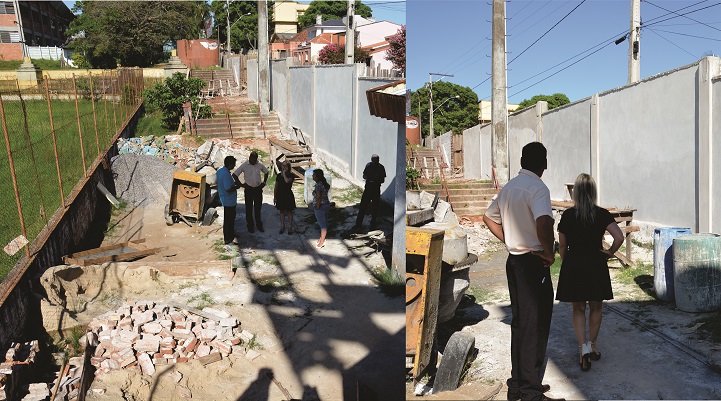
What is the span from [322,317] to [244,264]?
1284 millimetres

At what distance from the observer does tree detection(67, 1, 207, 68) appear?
2323cm

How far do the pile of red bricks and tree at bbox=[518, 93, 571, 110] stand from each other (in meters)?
3.62

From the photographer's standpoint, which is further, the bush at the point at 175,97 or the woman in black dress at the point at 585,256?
the bush at the point at 175,97

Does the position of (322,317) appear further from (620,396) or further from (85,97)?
(85,97)

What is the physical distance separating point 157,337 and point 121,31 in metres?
22.2

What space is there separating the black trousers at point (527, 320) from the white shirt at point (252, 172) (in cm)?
434

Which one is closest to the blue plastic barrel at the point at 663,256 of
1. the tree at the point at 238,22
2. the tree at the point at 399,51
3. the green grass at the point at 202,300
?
the tree at the point at 399,51

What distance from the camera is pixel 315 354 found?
4.44 m

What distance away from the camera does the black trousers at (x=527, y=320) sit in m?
1.42

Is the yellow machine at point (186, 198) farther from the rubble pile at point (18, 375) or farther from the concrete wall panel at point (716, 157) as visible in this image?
the concrete wall panel at point (716, 157)

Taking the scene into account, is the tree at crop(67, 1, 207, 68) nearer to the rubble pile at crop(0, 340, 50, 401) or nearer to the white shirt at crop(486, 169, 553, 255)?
the rubble pile at crop(0, 340, 50, 401)

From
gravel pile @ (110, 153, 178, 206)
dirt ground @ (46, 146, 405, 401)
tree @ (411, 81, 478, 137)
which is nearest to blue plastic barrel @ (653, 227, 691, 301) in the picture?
tree @ (411, 81, 478, 137)

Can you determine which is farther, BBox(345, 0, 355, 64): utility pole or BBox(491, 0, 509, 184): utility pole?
BBox(345, 0, 355, 64): utility pole

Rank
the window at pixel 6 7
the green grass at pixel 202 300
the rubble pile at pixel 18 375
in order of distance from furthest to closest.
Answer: the window at pixel 6 7 → the green grass at pixel 202 300 → the rubble pile at pixel 18 375
